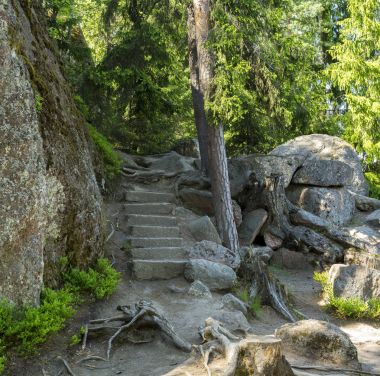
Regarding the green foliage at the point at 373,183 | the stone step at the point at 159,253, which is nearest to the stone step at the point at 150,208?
the stone step at the point at 159,253

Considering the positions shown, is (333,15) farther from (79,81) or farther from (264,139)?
(79,81)

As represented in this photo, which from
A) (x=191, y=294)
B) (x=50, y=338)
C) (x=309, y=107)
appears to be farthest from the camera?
(x=309, y=107)

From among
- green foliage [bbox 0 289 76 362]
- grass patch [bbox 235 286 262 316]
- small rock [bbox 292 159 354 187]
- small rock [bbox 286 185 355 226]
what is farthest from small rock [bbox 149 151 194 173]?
green foliage [bbox 0 289 76 362]

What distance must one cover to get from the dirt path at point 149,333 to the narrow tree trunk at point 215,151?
2443 millimetres

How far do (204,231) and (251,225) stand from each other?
3014 millimetres

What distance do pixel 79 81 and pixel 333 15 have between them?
1739 cm

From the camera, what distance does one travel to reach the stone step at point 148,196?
13.0 metres

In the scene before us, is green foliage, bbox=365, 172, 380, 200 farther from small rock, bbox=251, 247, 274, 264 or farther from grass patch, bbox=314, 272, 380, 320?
grass patch, bbox=314, 272, 380, 320

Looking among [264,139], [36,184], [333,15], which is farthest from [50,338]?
[333,15]

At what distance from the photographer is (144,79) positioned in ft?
46.4

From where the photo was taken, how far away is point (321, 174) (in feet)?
56.6

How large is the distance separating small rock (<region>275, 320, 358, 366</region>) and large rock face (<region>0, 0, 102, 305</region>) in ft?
12.5

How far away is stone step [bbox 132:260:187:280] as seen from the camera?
32.0ft

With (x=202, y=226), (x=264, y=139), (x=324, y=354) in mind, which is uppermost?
(x=264, y=139)
